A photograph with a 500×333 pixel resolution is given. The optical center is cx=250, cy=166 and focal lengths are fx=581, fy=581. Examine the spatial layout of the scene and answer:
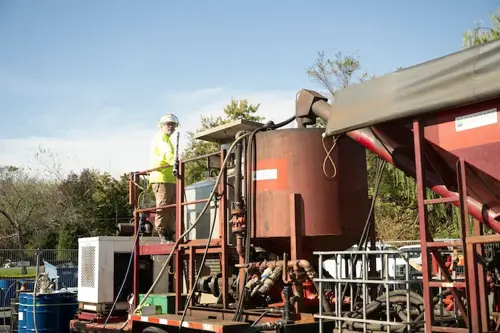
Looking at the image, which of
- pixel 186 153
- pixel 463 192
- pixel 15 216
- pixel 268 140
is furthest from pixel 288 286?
pixel 15 216

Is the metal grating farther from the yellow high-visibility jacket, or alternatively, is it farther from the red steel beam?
the red steel beam

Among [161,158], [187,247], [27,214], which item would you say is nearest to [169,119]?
[161,158]

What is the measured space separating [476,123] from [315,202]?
7.92 feet

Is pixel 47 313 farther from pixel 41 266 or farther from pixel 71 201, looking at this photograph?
pixel 71 201

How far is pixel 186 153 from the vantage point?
35188 millimetres

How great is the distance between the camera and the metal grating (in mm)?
9930

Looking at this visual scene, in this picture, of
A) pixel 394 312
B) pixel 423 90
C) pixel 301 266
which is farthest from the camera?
pixel 301 266

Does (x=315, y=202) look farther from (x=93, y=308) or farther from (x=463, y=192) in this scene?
(x=93, y=308)

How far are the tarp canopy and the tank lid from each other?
8.23ft

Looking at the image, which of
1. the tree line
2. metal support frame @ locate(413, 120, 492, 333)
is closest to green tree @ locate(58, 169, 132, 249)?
the tree line

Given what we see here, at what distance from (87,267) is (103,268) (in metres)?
0.43

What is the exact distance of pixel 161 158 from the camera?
943 centimetres

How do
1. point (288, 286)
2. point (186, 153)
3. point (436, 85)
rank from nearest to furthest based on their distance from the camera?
point (436, 85)
point (288, 286)
point (186, 153)

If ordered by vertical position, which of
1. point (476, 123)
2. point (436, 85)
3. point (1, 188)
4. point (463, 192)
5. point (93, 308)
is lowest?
point (93, 308)
